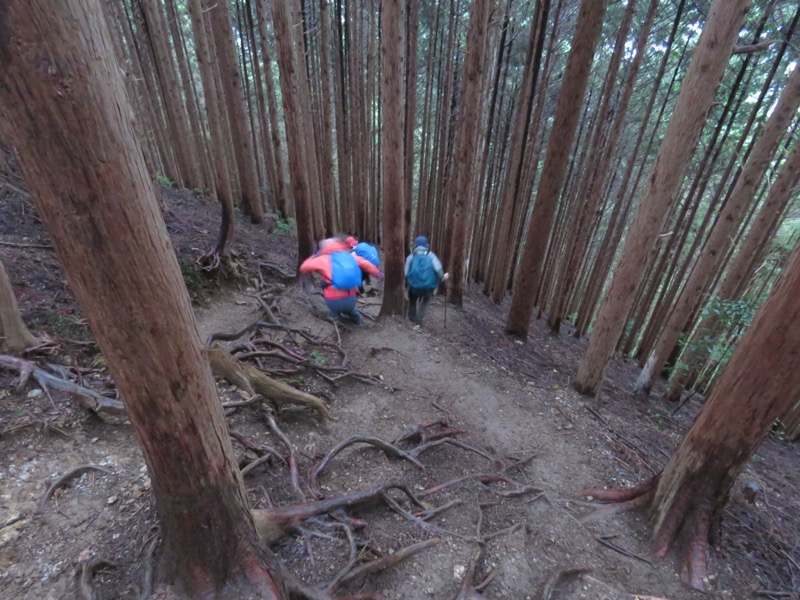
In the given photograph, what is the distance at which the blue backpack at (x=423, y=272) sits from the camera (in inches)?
248

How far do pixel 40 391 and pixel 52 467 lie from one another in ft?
2.66

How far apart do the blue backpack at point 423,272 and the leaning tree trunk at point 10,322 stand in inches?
185

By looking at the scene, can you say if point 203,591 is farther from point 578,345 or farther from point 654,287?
point 654,287

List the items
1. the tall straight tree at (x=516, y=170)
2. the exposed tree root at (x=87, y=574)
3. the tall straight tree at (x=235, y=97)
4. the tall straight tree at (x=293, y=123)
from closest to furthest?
the exposed tree root at (x=87, y=574) < the tall straight tree at (x=293, y=123) < the tall straight tree at (x=516, y=170) < the tall straight tree at (x=235, y=97)

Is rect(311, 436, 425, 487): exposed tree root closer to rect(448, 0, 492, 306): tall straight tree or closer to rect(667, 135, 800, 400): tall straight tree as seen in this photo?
rect(448, 0, 492, 306): tall straight tree

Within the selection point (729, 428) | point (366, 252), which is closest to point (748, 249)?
point (729, 428)

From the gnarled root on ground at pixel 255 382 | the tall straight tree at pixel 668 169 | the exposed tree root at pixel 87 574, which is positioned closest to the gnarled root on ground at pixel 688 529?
the tall straight tree at pixel 668 169

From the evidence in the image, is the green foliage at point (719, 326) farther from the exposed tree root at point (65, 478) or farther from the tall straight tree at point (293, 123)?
the exposed tree root at point (65, 478)

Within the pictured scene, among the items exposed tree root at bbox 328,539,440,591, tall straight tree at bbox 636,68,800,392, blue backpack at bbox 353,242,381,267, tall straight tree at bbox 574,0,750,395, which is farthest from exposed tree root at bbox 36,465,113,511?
tall straight tree at bbox 636,68,800,392

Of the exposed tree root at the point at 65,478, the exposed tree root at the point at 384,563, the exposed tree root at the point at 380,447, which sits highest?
the exposed tree root at the point at 65,478

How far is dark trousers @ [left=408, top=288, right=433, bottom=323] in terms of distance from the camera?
255 inches

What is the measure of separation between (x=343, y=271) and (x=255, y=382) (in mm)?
2328

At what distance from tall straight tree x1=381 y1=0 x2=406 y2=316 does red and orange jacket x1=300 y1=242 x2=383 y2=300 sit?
45 centimetres

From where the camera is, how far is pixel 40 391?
3.11m
